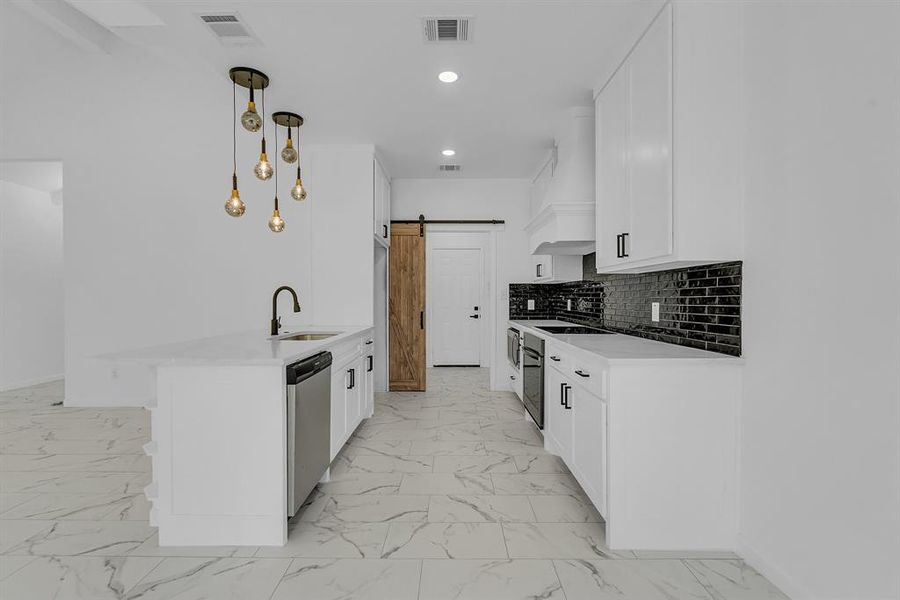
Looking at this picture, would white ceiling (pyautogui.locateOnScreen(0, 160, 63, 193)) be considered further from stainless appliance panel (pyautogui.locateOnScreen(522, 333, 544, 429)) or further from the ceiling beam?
stainless appliance panel (pyautogui.locateOnScreen(522, 333, 544, 429))

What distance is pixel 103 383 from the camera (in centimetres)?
478

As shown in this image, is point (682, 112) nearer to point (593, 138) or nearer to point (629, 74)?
point (629, 74)

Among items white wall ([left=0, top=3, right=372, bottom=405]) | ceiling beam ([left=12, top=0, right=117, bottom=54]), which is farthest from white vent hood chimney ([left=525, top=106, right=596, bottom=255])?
ceiling beam ([left=12, top=0, right=117, bottom=54])

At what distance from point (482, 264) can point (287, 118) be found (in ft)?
11.3

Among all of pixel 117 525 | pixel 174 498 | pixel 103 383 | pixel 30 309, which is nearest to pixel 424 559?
pixel 174 498

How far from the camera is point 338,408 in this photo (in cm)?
300

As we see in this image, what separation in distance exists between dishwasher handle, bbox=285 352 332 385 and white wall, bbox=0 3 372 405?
232 centimetres

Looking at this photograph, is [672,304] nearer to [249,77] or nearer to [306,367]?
[306,367]

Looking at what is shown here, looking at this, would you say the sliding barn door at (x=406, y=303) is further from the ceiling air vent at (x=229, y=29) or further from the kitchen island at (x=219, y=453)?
the kitchen island at (x=219, y=453)

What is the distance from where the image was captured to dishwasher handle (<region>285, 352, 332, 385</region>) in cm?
217

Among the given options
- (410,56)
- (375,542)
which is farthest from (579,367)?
(410,56)

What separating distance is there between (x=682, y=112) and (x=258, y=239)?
14.2ft

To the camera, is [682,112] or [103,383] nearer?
[682,112]

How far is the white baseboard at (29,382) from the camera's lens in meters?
5.42
